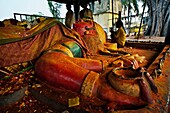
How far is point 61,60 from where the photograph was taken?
5.09ft

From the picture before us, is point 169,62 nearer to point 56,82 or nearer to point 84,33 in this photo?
point 84,33

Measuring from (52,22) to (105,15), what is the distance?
13.5 meters

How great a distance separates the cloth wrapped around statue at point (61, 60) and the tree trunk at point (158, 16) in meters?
8.31

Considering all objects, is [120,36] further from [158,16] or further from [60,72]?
[158,16]

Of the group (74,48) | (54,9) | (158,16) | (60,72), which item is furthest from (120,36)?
(54,9)

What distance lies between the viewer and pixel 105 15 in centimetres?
1470

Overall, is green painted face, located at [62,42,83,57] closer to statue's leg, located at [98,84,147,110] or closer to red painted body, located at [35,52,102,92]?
red painted body, located at [35,52,102,92]

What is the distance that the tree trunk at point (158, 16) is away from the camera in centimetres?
839

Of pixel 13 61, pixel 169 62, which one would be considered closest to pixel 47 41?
pixel 13 61

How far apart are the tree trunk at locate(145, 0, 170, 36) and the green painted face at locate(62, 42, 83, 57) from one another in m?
8.27

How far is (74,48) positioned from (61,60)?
1.75 ft

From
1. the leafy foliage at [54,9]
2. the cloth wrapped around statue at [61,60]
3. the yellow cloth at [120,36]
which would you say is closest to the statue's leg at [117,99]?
the cloth wrapped around statue at [61,60]

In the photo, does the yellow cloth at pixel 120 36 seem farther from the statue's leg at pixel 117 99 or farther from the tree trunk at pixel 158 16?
the tree trunk at pixel 158 16

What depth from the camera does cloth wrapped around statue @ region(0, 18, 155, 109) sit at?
1.32 m
